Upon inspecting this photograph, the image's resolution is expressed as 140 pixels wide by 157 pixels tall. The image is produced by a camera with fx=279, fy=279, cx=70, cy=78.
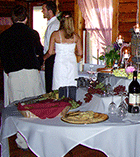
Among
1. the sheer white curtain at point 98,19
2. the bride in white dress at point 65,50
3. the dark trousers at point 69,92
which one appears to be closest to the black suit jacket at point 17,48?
the bride in white dress at point 65,50

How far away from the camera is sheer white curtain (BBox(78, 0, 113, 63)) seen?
19.6 ft

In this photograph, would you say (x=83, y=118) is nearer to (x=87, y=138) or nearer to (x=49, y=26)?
(x=87, y=138)

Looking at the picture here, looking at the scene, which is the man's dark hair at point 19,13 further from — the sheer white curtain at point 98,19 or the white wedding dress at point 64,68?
the sheer white curtain at point 98,19

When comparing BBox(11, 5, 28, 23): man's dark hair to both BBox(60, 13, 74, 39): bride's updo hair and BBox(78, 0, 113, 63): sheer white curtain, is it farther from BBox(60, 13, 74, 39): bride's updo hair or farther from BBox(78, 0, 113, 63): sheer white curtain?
BBox(78, 0, 113, 63): sheer white curtain

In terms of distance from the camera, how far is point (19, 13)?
2908mm

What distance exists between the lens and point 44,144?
1.50 meters

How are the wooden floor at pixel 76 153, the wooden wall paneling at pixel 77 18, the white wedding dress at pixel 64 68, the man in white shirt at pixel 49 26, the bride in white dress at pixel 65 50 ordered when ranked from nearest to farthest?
the wooden floor at pixel 76 153 < the bride in white dress at pixel 65 50 < the white wedding dress at pixel 64 68 < the man in white shirt at pixel 49 26 < the wooden wall paneling at pixel 77 18

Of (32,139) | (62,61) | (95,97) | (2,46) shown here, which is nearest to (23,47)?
(2,46)

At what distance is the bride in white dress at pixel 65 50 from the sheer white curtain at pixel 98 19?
2.96 metres

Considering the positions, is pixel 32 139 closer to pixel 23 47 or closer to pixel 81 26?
pixel 23 47

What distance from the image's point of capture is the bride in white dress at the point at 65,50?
2881 millimetres

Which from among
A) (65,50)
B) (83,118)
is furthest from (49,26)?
(83,118)

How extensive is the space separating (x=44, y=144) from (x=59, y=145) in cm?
8

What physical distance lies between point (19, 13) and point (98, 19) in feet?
11.0
